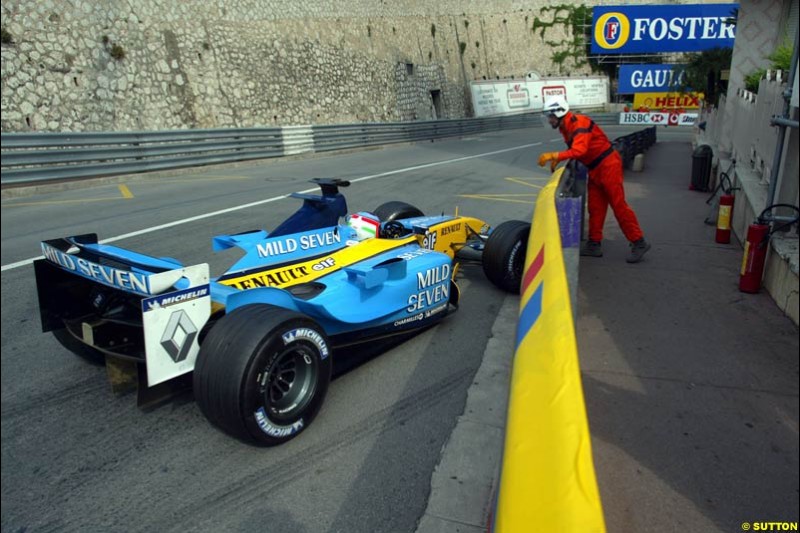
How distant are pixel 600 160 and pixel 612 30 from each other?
130 feet

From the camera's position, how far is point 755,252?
15.6 feet

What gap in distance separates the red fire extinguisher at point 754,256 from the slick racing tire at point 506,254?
1.83 m

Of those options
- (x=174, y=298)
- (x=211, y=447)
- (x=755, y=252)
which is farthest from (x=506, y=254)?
(x=174, y=298)

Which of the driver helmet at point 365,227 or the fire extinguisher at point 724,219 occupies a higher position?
the driver helmet at point 365,227

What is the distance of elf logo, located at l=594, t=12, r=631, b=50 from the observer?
1565 inches

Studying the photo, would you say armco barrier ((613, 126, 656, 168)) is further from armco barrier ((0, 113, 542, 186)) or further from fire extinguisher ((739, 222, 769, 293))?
armco barrier ((0, 113, 542, 186))

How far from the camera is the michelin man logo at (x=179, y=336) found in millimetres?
2639

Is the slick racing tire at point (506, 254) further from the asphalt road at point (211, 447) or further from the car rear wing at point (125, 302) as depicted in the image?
the car rear wing at point (125, 302)

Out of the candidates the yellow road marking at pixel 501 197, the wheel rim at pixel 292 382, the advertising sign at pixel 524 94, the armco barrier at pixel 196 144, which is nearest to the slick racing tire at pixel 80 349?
the armco barrier at pixel 196 144

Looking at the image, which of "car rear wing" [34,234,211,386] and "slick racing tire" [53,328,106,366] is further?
"slick racing tire" [53,328,106,366]

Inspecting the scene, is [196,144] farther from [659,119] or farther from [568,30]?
[568,30]

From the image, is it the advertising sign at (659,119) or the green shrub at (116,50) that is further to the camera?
the advertising sign at (659,119)

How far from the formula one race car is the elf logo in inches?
1662

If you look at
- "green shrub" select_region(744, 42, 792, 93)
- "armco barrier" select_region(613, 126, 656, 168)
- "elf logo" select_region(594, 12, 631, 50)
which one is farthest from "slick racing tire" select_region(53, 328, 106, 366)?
"elf logo" select_region(594, 12, 631, 50)
